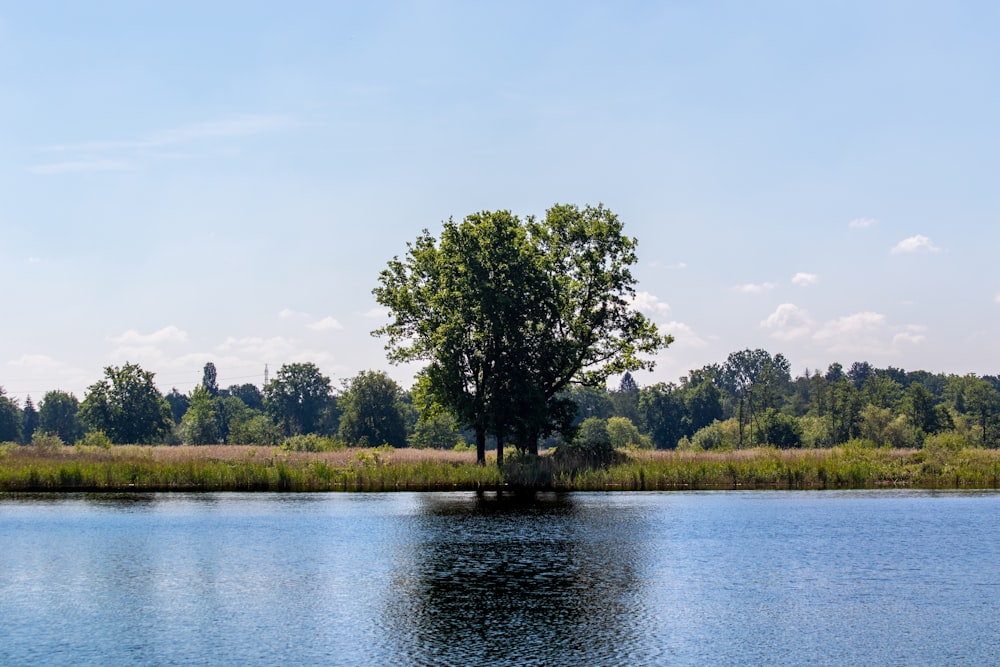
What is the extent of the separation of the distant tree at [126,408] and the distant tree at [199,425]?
38.1 ft

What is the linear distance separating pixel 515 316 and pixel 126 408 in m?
90.3

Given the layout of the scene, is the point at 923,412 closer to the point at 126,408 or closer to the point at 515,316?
the point at 515,316

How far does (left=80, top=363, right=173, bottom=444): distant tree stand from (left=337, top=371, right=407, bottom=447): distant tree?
98.4 ft

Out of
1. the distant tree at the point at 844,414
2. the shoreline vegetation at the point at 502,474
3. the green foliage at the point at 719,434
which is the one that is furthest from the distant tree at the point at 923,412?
the shoreline vegetation at the point at 502,474

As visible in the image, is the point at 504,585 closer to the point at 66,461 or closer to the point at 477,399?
the point at 477,399

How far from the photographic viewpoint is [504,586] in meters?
29.0

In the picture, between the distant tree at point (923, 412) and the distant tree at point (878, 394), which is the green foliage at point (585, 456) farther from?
the distant tree at point (878, 394)

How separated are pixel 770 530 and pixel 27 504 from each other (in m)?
41.1

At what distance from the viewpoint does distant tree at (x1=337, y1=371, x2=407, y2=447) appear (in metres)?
153

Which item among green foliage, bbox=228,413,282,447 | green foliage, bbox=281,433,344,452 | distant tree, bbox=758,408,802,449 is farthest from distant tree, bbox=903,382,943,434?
green foliage, bbox=228,413,282,447

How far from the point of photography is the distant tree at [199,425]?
154 m

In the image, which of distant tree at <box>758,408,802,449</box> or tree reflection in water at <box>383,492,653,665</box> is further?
distant tree at <box>758,408,802,449</box>

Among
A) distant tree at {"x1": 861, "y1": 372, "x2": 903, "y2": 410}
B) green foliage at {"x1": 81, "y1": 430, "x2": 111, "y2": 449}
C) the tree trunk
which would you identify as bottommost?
the tree trunk

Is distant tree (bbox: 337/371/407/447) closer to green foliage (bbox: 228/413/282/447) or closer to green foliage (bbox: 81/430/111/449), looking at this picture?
green foliage (bbox: 228/413/282/447)
